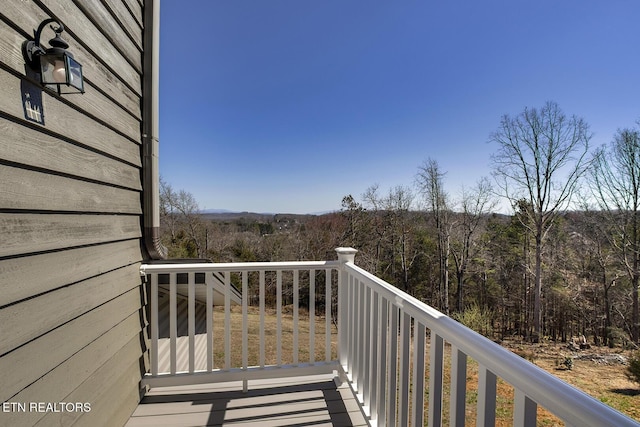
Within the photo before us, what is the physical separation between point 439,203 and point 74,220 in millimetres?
17795

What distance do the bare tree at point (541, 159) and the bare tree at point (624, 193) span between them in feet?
2.58

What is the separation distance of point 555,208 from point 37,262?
16.9 m

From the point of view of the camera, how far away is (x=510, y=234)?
57.7 feet

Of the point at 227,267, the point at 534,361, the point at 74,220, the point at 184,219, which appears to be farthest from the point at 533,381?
the point at 184,219

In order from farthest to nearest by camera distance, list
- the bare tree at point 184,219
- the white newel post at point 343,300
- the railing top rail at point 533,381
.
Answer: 1. the bare tree at point 184,219
2. the white newel post at point 343,300
3. the railing top rail at point 533,381

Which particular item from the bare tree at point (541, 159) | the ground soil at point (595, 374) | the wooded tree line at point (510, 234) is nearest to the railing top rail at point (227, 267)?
the ground soil at point (595, 374)

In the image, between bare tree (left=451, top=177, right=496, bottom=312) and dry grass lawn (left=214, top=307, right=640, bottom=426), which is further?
bare tree (left=451, top=177, right=496, bottom=312)

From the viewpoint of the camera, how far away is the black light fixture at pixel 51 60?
3.54ft

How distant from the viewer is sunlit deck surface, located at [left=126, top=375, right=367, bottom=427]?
1952mm

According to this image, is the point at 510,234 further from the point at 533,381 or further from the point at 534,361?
the point at 533,381

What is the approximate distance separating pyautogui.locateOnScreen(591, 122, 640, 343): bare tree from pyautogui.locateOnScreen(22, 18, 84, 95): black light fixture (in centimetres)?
1608

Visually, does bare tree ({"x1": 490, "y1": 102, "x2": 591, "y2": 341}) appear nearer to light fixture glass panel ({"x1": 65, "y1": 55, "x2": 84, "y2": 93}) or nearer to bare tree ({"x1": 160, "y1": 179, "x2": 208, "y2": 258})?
light fixture glass panel ({"x1": 65, "y1": 55, "x2": 84, "y2": 93})

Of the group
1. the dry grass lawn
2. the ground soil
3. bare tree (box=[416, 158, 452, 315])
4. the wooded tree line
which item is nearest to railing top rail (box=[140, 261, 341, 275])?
the dry grass lawn

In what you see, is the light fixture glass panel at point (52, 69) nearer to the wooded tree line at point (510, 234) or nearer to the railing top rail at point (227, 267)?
the railing top rail at point (227, 267)
